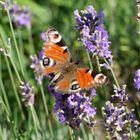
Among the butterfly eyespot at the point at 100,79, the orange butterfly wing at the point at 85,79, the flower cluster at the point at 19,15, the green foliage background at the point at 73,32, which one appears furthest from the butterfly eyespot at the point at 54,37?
the green foliage background at the point at 73,32

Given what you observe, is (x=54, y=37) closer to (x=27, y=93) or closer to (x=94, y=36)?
(x=94, y=36)

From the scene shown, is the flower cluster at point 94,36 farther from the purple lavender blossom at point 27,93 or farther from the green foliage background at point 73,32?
the green foliage background at point 73,32

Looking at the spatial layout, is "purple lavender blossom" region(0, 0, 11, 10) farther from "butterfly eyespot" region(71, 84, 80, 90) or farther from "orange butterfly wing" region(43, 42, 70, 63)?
"butterfly eyespot" region(71, 84, 80, 90)

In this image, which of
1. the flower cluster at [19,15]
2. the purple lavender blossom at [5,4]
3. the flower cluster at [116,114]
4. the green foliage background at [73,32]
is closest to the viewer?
the flower cluster at [116,114]

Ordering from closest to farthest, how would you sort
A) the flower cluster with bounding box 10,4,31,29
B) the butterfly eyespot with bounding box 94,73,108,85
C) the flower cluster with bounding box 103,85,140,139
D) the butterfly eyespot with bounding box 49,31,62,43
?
the butterfly eyespot with bounding box 94,73,108,85, the flower cluster with bounding box 103,85,140,139, the butterfly eyespot with bounding box 49,31,62,43, the flower cluster with bounding box 10,4,31,29

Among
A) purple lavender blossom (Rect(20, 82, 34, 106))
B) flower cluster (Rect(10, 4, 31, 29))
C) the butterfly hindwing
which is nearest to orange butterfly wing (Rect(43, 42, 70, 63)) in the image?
the butterfly hindwing

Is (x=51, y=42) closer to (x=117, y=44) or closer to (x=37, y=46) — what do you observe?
(x=117, y=44)
